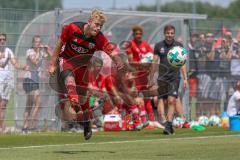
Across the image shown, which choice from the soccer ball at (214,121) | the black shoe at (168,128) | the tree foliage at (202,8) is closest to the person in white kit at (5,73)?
the black shoe at (168,128)

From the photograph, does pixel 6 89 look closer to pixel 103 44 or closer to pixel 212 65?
pixel 103 44

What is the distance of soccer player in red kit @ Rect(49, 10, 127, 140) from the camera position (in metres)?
Answer: 14.2

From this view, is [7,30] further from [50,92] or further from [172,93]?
[172,93]

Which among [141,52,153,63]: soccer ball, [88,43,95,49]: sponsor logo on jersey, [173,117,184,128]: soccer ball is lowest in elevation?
[173,117,184,128]: soccer ball

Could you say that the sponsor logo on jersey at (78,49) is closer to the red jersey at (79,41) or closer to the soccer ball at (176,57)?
the red jersey at (79,41)

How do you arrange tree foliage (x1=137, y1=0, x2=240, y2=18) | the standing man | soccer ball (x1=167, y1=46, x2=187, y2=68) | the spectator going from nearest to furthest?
1. soccer ball (x1=167, y1=46, x2=187, y2=68)
2. the standing man
3. the spectator
4. tree foliage (x1=137, y1=0, x2=240, y2=18)

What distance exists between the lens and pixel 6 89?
19.7m

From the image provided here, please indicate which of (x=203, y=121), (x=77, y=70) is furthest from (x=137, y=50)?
(x=77, y=70)

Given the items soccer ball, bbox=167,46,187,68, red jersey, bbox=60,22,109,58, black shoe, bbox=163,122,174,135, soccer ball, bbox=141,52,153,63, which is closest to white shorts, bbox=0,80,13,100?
soccer ball, bbox=141,52,153,63

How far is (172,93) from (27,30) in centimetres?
391

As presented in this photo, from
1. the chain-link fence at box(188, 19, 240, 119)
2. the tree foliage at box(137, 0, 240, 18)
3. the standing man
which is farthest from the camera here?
the tree foliage at box(137, 0, 240, 18)

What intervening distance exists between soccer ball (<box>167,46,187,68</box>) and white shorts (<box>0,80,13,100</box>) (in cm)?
403

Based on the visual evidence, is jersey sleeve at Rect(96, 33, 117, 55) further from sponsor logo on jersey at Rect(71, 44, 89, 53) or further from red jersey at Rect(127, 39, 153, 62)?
red jersey at Rect(127, 39, 153, 62)

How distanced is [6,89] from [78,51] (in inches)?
219
